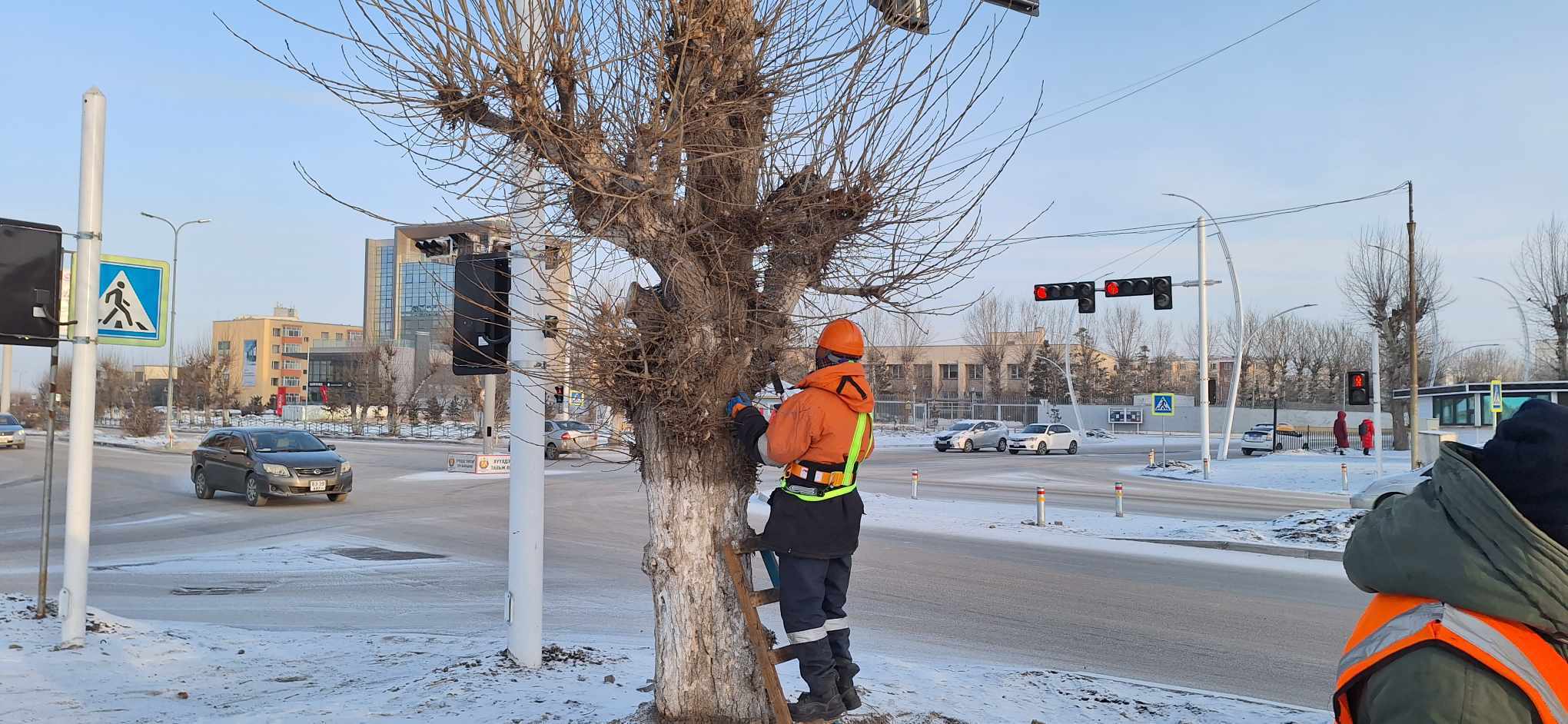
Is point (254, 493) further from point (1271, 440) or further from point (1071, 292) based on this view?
point (1271, 440)

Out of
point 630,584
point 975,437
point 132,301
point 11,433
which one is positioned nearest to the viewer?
point 132,301

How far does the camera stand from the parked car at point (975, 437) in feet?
138

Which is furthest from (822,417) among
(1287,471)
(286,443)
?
(1287,471)

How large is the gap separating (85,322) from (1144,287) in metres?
23.3

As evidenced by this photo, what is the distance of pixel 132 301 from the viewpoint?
758cm

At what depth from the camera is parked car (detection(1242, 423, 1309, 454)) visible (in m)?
42.9

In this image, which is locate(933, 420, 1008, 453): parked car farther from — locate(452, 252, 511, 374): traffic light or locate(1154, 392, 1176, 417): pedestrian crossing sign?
locate(452, 252, 511, 374): traffic light

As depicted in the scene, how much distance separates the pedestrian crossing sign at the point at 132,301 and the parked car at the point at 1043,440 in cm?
3728

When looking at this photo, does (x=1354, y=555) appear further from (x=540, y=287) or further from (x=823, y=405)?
(x=540, y=287)

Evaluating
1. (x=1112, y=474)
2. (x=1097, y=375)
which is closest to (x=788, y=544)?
(x=1112, y=474)

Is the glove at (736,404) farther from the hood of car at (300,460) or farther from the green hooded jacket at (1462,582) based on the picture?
the hood of car at (300,460)

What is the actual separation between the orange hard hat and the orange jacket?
0.06 meters

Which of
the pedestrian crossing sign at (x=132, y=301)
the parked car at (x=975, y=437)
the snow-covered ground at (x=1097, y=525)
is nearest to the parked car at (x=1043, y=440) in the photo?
→ the parked car at (x=975, y=437)

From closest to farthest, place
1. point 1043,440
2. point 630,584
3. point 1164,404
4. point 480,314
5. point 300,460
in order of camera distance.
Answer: point 480,314
point 630,584
point 300,460
point 1164,404
point 1043,440
